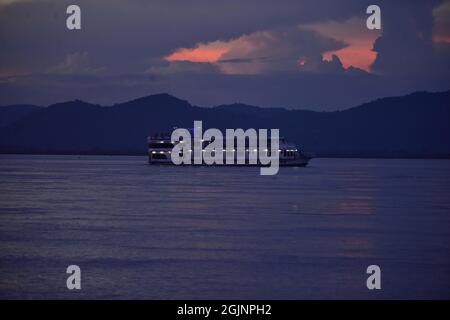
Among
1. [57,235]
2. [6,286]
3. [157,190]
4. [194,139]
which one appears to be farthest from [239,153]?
[6,286]

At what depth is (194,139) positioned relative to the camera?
383 ft

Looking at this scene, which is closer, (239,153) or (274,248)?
(274,248)

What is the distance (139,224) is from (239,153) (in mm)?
82137

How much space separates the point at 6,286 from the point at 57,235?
32.9 ft

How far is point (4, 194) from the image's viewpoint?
53312 mm

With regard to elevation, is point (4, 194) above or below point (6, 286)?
above

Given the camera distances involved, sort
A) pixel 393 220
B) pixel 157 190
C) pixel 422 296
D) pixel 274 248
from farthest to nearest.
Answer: pixel 157 190
pixel 393 220
pixel 274 248
pixel 422 296

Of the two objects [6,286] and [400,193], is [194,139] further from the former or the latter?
[6,286]
